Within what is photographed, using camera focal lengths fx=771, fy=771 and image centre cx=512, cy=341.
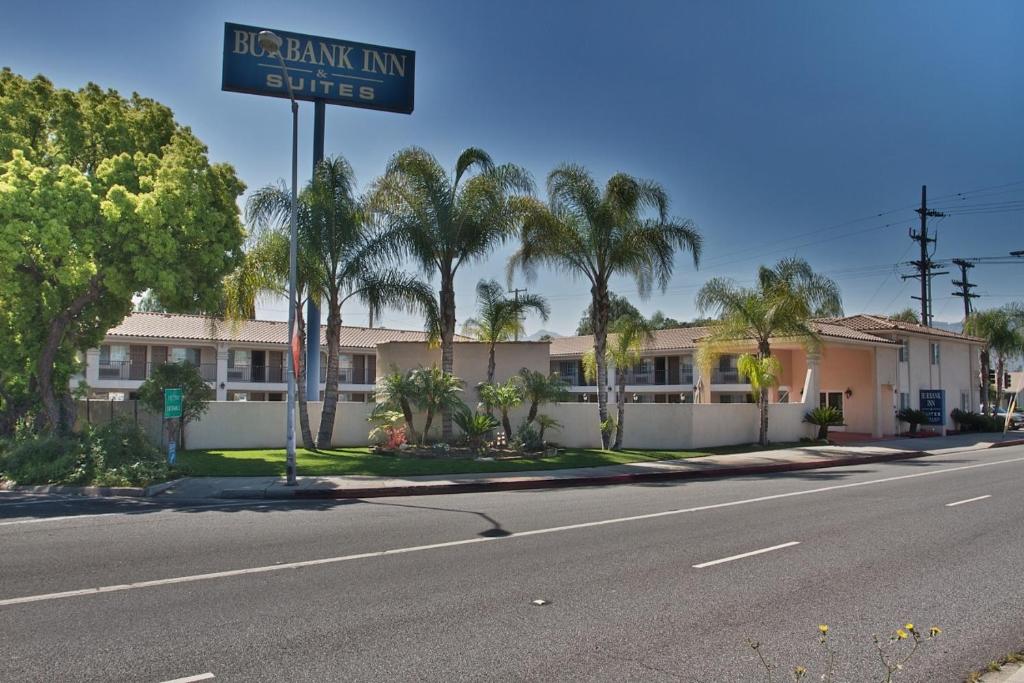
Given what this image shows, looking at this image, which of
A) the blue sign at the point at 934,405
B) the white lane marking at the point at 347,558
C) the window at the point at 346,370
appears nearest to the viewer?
the white lane marking at the point at 347,558

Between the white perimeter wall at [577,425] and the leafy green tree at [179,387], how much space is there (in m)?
1.98

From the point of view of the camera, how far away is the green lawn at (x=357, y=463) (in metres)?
18.1

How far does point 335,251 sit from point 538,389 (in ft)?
24.7

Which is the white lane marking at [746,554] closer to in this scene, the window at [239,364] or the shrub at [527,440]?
the shrub at [527,440]

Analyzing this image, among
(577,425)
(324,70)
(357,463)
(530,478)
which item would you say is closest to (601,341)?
(577,425)

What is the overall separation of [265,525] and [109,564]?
9.80 ft

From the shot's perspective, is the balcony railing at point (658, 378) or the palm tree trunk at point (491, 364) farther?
the balcony railing at point (658, 378)

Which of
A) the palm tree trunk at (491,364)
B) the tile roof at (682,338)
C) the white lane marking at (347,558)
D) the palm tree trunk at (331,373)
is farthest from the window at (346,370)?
the white lane marking at (347,558)

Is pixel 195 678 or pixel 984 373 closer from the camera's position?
pixel 195 678

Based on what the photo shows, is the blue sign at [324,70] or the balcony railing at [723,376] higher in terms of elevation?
the blue sign at [324,70]

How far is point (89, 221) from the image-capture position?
17.2 meters

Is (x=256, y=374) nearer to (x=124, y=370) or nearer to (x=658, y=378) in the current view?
(x=124, y=370)

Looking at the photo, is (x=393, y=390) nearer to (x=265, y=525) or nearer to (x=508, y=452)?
(x=508, y=452)

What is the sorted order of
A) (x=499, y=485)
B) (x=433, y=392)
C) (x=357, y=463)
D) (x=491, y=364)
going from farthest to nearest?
(x=491, y=364) → (x=433, y=392) → (x=357, y=463) → (x=499, y=485)
